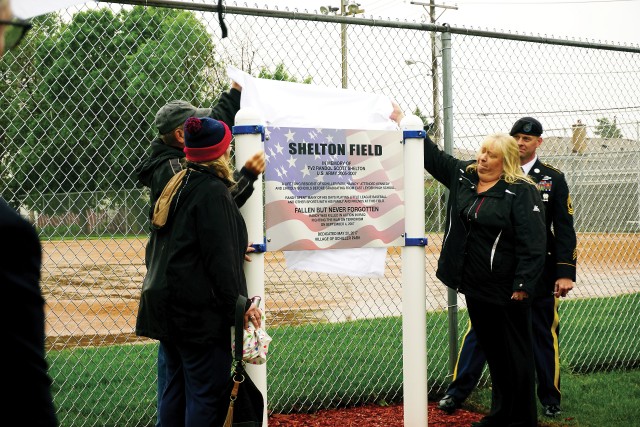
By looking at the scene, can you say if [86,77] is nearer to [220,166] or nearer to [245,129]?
[245,129]

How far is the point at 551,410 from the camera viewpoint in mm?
5672

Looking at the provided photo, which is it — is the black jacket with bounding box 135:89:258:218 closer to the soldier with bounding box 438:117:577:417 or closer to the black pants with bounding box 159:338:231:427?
the black pants with bounding box 159:338:231:427

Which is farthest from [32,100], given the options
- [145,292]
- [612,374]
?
[612,374]

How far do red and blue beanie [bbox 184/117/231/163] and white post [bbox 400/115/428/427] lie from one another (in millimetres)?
1382

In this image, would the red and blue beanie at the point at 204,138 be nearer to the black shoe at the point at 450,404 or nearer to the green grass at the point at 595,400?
the black shoe at the point at 450,404

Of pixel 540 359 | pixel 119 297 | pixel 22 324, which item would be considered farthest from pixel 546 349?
pixel 119 297

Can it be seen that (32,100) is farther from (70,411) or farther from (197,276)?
(197,276)

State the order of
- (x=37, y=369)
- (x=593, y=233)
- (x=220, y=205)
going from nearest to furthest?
(x=37, y=369) < (x=220, y=205) < (x=593, y=233)

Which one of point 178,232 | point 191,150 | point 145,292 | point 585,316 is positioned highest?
point 191,150

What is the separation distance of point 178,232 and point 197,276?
9.6 inches

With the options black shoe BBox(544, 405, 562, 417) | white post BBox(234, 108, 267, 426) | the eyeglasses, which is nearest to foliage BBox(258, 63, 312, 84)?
white post BBox(234, 108, 267, 426)

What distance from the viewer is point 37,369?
52.9 inches

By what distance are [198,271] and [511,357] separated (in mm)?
2228

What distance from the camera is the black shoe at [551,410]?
565 cm
